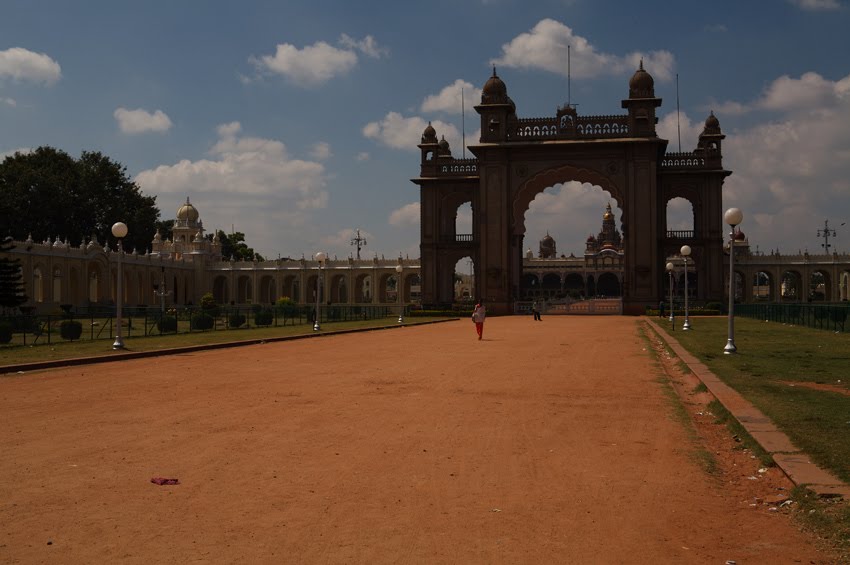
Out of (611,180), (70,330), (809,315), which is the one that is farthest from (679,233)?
(70,330)

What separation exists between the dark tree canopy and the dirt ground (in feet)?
210

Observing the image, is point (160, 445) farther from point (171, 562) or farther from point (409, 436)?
point (171, 562)

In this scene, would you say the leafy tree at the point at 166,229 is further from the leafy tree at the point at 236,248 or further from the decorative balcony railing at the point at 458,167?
the decorative balcony railing at the point at 458,167

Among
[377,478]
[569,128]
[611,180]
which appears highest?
[569,128]

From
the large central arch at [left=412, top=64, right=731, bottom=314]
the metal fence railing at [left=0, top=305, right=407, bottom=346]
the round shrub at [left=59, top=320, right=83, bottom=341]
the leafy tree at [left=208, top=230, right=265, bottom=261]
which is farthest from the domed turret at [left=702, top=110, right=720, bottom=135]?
the leafy tree at [left=208, top=230, right=265, bottom=261]

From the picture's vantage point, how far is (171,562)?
16.4ft

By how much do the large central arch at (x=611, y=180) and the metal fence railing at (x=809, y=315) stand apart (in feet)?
45.2

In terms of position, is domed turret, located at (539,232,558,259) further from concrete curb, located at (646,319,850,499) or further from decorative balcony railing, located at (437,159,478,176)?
concrete curb, located at (646,319,850,499)

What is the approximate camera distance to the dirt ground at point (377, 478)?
5.33 m

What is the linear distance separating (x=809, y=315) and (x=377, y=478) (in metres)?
30.1

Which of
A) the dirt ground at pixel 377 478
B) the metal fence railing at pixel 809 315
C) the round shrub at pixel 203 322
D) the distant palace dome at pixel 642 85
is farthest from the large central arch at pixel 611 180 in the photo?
the dirt ground at pixel 377 478

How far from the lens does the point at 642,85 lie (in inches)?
2275

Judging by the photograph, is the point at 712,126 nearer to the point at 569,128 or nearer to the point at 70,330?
the point at 569,128

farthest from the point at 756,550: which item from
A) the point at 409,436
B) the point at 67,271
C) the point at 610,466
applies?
the point at 67,271
